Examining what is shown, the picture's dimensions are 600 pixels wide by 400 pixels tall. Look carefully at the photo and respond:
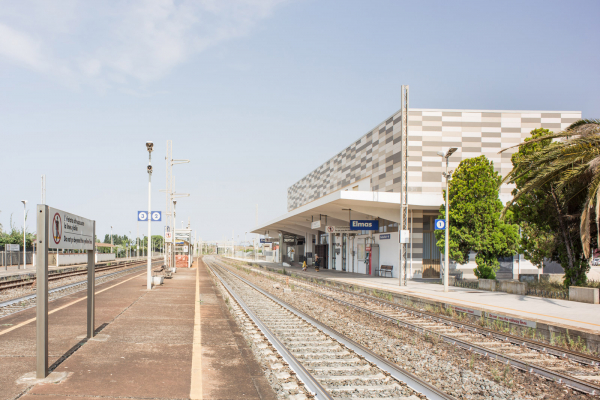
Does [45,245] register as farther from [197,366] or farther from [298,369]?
[298,369]

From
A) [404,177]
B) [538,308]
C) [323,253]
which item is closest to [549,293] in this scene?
[538,308]

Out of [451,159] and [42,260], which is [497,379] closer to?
[42,260]

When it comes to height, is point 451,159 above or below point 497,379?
above

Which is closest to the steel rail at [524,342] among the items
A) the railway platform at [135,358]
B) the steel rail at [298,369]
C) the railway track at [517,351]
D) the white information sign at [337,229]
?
the railway track at [517,351]

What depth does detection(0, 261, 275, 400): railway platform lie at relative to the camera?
5.50 m

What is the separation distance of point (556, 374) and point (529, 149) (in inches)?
544

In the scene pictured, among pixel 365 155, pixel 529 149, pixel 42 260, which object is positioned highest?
pixel 365 155

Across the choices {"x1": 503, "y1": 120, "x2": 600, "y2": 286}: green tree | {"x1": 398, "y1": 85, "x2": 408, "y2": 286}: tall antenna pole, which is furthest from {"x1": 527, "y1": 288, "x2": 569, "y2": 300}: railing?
{"x1": 398, "y1": 85, "x2": 408, "y2": 286}: tall antenna pole

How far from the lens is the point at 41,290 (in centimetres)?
582

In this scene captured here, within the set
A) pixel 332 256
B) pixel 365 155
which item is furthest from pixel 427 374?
pixel 332 256

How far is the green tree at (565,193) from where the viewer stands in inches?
547

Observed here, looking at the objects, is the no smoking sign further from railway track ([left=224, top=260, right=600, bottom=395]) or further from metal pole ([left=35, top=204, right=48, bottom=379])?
metal pole ([left=35, top=204, right=48, bottom=379])

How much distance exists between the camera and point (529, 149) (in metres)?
18.8

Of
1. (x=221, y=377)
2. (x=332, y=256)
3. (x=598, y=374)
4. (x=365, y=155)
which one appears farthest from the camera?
(x=332, y=256)
